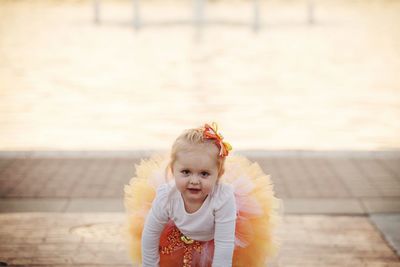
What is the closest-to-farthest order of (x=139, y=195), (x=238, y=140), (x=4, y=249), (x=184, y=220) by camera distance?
(x=184, y=220) < (x=139, y=195) < (x=4, y=249) < (x=238, y=140)

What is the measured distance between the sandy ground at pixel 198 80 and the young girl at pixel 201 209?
13.1 feet

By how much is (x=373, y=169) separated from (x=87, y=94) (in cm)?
588

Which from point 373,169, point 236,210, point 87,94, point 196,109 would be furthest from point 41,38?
point 236,210

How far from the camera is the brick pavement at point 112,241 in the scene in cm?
434

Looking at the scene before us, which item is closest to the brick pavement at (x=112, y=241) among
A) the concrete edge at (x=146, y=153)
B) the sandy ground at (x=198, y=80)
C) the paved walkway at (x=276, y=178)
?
the paved walkway at (x=276, y=178)

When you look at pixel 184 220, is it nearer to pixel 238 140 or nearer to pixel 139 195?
pixel 139 195

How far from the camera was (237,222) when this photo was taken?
3.27 meters

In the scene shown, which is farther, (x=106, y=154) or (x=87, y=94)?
(x=87, y=94)

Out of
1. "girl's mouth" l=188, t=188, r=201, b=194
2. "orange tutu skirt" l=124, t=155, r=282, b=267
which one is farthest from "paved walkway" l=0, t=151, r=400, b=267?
"girl's mouth" l=188, t=188, r=201, b=194

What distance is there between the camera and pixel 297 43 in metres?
16.6

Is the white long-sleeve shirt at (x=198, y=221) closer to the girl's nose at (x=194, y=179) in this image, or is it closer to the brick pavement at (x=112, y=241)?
the girl's nose at (x=194, y=179)

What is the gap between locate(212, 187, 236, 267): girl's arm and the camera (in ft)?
9.88

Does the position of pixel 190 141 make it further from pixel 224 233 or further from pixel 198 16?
pixel 198 16

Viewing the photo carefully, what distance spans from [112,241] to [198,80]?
297 inches
